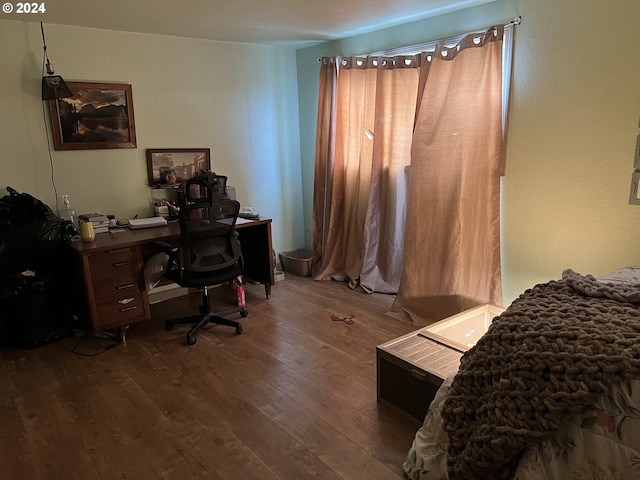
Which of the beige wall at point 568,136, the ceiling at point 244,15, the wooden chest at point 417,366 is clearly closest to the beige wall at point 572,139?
the beige wall at point 568,136

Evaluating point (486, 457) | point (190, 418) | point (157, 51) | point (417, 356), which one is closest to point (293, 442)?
point (190, 418)

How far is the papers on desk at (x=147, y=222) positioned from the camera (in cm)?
344

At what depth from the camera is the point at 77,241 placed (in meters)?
3.07

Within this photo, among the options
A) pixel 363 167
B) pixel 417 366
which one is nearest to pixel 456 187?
pixel 363 167

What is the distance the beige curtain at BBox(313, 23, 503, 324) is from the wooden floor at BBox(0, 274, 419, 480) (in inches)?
22.1

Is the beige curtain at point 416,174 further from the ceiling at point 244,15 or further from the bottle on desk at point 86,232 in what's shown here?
the bottle on desk at point 86,232

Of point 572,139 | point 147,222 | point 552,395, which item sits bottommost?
point 552,395

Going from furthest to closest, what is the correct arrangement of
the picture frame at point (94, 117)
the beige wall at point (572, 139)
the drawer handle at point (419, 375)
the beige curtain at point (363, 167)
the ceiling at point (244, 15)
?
the beige curtain at point (363, 167) → the picture frame at point (94, 117) → the ceiling at point (244, 15) → the beige wall at point (572, 139) → the drawer handle at point (419, 375)

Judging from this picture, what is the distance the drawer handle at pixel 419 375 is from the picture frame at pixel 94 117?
9.42ft

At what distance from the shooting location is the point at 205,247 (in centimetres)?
304

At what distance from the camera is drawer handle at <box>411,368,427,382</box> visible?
6.83 ft

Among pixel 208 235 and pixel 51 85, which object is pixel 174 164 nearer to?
pixel 51 85

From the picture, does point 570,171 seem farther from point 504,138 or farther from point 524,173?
point 504,138

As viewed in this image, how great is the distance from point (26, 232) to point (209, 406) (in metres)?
1.70
